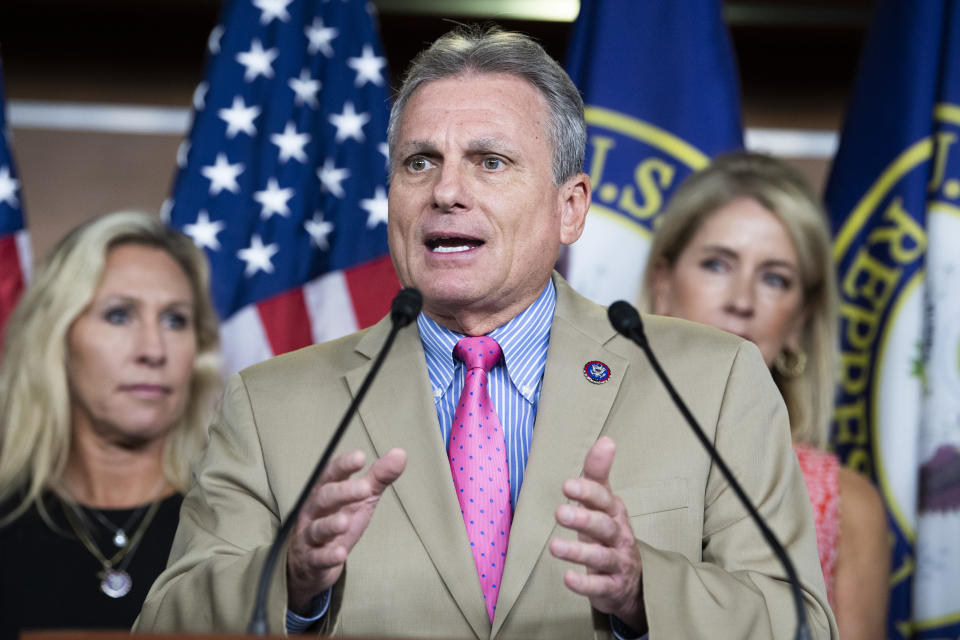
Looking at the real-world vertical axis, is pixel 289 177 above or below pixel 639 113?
below

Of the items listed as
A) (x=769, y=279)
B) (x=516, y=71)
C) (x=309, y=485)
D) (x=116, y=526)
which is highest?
(x=516, y=71)

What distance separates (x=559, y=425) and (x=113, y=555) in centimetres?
164

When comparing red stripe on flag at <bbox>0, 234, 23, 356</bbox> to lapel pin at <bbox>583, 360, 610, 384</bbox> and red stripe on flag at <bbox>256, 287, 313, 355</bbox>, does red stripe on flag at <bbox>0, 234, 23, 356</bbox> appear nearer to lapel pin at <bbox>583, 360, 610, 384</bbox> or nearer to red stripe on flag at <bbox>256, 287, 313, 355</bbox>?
red stripe on flag at <bbox>256, 287, 313, 355</bbox>

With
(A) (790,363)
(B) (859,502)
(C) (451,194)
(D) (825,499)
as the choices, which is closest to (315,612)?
(C) (451,194)

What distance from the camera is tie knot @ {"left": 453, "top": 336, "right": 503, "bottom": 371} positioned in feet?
6.67

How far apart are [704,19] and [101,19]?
2.10 meters

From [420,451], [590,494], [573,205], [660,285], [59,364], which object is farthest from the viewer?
[660,285]

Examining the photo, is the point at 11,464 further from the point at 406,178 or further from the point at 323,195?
the point at 406,178

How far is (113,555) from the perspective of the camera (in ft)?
10.1

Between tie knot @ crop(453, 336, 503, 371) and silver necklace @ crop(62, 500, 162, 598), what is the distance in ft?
4.57

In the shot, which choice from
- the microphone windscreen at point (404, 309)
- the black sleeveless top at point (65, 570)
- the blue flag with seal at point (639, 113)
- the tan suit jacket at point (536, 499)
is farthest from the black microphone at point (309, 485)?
the blue flag with seal at point (639, 113)

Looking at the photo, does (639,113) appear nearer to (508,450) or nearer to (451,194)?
(451,194)

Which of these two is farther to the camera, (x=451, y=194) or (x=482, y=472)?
(x=451, y=194)

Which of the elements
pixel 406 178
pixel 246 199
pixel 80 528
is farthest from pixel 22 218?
pixel 406 178
